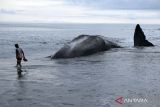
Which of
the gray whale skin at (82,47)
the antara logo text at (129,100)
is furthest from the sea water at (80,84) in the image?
the gray whale skin at (82,47)

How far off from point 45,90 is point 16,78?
11.0ft

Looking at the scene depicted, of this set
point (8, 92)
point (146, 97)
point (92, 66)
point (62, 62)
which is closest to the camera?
point (146, 97)

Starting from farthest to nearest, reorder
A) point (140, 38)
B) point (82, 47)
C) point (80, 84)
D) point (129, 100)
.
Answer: point (140, 38)
point (82, 47)
point (80, 84)
point (129, 100)

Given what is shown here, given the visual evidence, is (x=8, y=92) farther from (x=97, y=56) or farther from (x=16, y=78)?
(x=97, y=56)

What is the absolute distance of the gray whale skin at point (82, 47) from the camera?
26703mm

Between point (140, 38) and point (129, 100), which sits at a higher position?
point (140, 38)

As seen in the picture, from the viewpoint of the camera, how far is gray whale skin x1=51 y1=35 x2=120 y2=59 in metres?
26.7

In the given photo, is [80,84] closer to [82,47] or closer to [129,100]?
[129,100]

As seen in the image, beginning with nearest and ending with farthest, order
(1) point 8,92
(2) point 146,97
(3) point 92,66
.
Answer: (2) point 146,97 → (1) point 8,92 → (3) point 92,66

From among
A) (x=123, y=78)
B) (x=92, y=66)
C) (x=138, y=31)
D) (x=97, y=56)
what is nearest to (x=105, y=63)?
(x=92, y=66)

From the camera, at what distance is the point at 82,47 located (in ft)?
92.6

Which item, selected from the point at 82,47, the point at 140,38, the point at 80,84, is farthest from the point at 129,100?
the point at 140,38

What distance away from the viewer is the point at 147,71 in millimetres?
19344

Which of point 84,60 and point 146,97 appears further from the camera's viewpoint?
point 84,60
